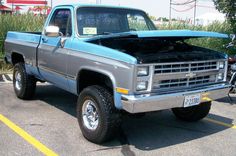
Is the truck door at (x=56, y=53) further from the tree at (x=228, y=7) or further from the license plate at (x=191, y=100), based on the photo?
the tree at (x=228, y=7)

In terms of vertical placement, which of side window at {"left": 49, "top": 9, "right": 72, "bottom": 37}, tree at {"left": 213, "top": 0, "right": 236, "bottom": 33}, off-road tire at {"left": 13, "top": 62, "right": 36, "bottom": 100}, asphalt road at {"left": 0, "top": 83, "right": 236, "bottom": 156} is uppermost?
tree at {"left": 213, "top": 0, "right": 236, "bottom": 33}

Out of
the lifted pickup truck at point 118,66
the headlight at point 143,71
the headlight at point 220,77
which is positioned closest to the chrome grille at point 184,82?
the lifted pickup truck at point 118,66

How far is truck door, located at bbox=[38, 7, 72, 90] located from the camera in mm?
6367

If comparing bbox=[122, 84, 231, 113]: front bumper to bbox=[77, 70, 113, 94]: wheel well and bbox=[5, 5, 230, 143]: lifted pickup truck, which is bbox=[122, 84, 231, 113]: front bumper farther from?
bbox=[77, 70, 113, 94]: wheel well

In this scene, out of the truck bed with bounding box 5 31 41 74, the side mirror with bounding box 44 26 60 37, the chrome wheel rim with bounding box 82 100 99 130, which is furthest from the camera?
the truck bed with bounding box 5 31 41 74

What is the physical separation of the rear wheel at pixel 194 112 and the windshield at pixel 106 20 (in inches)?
66.6

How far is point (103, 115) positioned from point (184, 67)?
4.37 ft

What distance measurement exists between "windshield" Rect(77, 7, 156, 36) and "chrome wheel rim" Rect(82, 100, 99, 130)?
122cm

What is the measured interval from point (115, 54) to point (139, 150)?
1.38m

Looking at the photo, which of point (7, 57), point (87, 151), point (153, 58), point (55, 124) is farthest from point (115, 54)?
point (7, 57)

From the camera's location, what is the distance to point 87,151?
17.3 feet

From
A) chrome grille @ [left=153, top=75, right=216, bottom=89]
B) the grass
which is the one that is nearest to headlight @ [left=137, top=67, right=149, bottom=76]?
chrome grille @ [left=153, top=75, right=216, bottom=89]

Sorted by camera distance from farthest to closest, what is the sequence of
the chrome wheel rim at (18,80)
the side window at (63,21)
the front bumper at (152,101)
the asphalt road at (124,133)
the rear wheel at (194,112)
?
the chrome wheel rim at (18,80) → the rear wheel at (194,112) → the side window at (63,21) → the asphalt road at (124,133) → the front bumper at (152,101)

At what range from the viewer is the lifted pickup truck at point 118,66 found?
5.05 meters
